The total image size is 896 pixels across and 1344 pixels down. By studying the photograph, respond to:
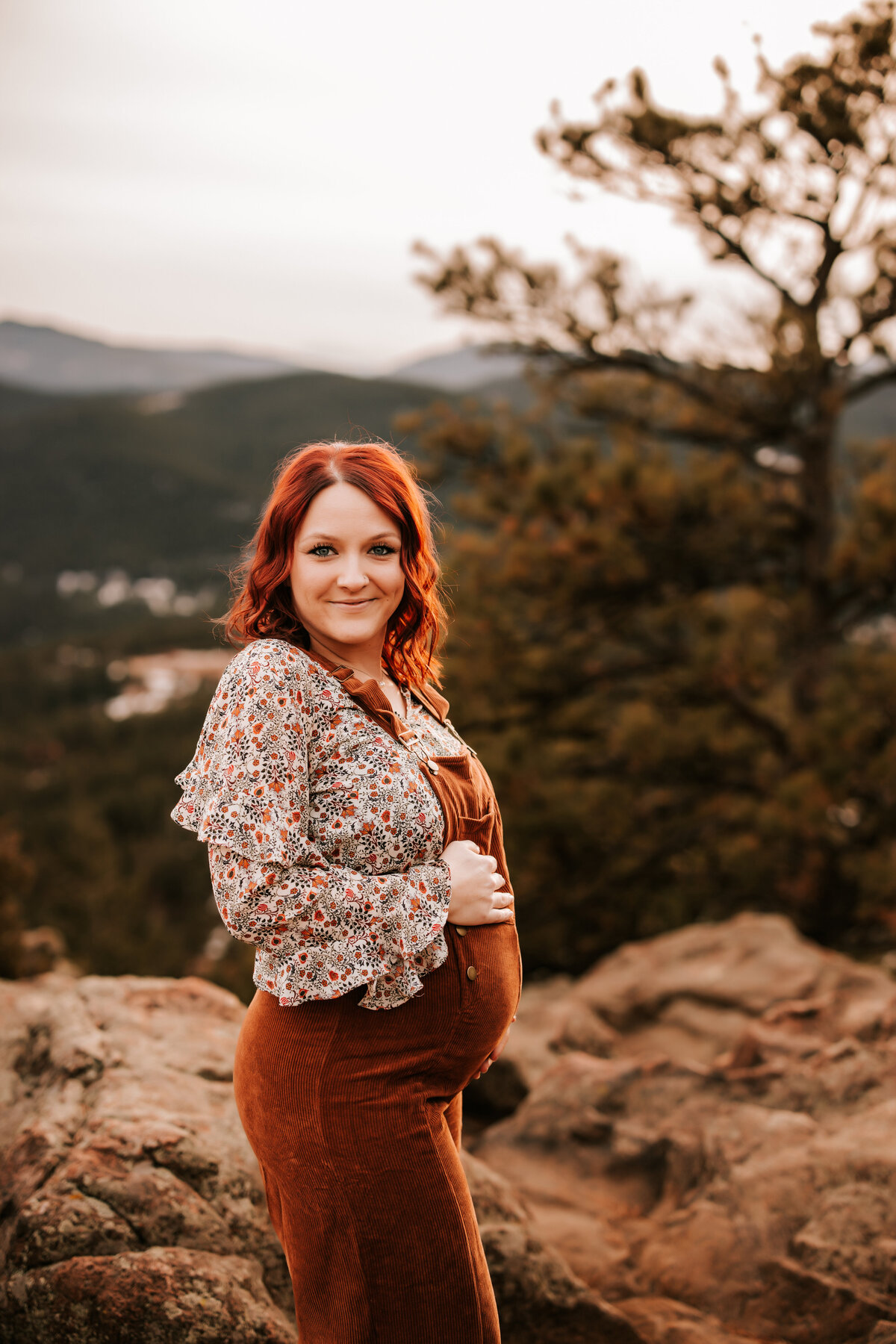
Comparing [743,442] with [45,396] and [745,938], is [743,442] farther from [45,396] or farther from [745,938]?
[45,396]

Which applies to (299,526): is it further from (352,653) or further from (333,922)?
(333,922)

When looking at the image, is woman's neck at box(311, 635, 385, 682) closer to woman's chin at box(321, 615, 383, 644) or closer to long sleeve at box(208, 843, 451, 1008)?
woman's chin at box(321, 615, 383, 644)

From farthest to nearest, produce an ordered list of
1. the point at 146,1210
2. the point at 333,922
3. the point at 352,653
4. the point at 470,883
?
the point at 146,1210
the point at 352,653
the point at 470,883
the point at 333,922

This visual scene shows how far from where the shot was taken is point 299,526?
1.66m

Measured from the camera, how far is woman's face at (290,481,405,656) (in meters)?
1.63

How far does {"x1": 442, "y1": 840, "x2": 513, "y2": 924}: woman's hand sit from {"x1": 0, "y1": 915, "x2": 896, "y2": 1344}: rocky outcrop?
3.43 ft

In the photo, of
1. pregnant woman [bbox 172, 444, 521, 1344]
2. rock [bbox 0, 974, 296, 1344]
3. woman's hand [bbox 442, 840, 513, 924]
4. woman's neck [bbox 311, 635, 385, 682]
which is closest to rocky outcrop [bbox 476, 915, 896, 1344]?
rock [bbox 0, 974, 296, 1344]

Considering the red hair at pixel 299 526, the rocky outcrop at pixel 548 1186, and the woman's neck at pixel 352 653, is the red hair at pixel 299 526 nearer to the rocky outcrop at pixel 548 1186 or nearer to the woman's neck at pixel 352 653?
the woman's neck at pixel 352 653

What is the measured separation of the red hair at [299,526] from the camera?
1661 mm

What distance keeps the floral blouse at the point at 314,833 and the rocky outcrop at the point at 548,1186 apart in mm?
882

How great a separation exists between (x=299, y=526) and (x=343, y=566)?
11cm

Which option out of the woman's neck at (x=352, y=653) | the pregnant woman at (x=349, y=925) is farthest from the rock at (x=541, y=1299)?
the woman's neck at (x=352, y=653)

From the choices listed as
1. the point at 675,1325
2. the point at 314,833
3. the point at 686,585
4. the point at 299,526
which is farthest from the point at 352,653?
the point at 686,585

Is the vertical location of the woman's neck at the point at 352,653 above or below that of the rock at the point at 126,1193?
above
